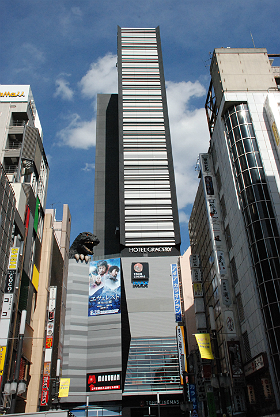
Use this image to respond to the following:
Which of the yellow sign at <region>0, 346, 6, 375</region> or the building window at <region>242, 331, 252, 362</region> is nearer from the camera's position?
the yellow sign at <region>0, 346, 6, 375</region>


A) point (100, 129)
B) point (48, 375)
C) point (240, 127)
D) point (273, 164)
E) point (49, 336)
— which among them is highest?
point (100, 129)

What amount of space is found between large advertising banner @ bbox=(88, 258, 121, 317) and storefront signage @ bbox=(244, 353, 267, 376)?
2682 centimetres

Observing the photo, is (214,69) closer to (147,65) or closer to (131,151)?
(131,151)

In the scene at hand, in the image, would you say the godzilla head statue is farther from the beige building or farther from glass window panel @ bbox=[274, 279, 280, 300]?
glass window panel @ bbox=[274, 279, 280, 300]

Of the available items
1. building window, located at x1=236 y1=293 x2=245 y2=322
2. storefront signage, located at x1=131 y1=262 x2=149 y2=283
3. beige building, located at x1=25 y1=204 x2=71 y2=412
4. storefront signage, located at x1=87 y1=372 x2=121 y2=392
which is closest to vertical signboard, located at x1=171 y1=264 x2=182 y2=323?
storefront signage, located at x1=131 y1=262 x2=149 y2=283

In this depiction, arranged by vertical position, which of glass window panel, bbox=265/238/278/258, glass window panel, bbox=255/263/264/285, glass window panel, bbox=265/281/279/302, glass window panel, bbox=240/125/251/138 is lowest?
glass window panel, bbox=265/281/279/302

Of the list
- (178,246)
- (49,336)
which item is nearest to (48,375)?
(49,336)

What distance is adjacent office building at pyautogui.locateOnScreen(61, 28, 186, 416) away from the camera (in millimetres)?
57250

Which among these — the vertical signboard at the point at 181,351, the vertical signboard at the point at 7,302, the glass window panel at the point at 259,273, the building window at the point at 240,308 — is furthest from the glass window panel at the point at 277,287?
the vertical signboard at the point at 7,302

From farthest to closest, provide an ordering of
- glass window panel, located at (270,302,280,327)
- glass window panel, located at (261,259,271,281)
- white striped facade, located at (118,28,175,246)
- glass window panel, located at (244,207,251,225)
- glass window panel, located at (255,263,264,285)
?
1. white striped facade, located at (118,28,175,246)
2. glass window panel, located at (244,207,251,225)
3. glass window panel, located at (255,263,264,285)
4. glass window panel, located at (261,259,271,281)
5. glass window panel, located at (270,302,280,327)

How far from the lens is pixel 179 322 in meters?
63.5

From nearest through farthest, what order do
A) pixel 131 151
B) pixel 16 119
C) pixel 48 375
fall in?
pixel 48 375
pixel 16 119
pixel 131 151

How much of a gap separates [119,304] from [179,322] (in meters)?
10.5

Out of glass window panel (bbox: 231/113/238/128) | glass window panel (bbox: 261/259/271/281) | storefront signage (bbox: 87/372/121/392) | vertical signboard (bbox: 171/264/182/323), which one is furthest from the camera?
vertical signboard (bbox: 171/264/182/323)
